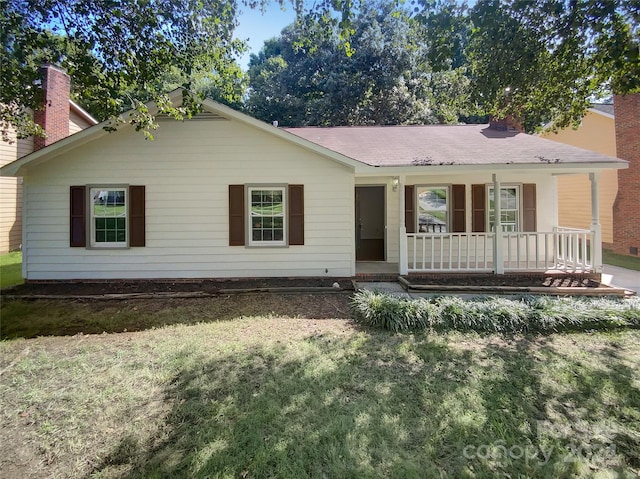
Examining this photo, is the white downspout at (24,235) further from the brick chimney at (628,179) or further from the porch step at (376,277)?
the brick chimney at (628,179)

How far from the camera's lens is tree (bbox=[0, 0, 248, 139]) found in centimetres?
577

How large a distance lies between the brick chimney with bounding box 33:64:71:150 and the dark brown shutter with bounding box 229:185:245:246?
8.68 meters

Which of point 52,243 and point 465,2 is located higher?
point 465,2

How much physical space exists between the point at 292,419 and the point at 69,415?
2.01 metres

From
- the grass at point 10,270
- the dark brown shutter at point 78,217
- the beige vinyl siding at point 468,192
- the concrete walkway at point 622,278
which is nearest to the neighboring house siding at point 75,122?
the grass at point 10,270

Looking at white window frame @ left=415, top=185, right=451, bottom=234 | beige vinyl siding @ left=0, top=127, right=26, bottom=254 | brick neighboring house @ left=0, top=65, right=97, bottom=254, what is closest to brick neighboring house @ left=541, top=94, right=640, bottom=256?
white window frame @ left=415, top=185, right=451, bottom=234

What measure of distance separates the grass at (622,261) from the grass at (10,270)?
53.0 feet

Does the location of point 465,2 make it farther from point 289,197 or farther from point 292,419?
point 292,419

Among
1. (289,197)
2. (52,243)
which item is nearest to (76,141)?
(52,243)

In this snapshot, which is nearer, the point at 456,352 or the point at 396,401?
the point at 396,401

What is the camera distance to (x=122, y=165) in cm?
869

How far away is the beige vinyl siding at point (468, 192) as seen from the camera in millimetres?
9758

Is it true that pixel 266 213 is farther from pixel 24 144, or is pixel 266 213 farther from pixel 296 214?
pixel 24 144

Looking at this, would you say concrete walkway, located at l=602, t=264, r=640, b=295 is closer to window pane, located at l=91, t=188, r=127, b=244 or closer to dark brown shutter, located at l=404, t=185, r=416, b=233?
dark brown shutter, located at l=404, t=185, r=416, b=233
